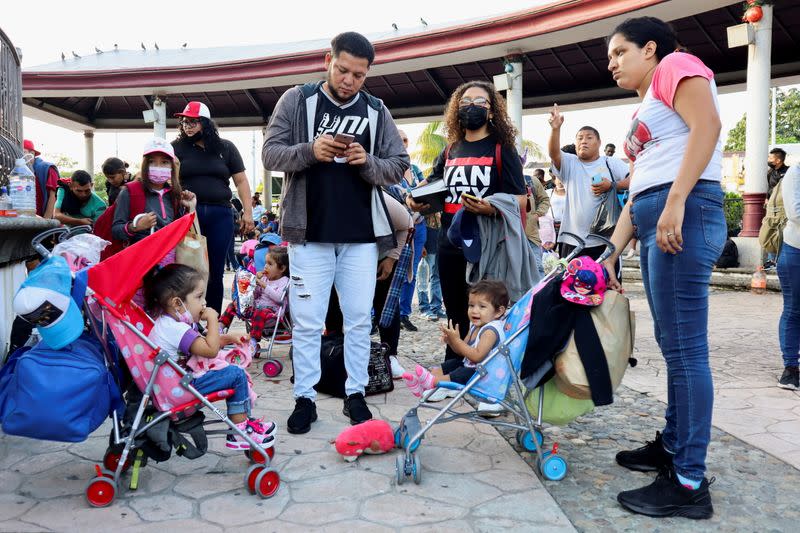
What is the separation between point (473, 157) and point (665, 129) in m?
1.52

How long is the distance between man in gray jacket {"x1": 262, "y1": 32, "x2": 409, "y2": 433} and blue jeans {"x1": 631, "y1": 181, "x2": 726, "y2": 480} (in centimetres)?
152

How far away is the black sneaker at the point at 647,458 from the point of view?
9.97 ft

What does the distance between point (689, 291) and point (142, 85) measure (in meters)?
15.5

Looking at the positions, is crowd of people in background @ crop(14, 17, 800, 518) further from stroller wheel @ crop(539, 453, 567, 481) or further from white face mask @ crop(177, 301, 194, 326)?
white face mask @ crop(177, 301, 194, 326)

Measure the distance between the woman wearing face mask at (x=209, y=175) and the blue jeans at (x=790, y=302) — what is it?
13.5ft

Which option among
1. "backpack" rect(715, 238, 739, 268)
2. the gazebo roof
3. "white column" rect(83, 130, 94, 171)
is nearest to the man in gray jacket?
the gazebo roof

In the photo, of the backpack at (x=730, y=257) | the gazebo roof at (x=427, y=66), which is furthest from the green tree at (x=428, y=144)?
the backpack at (x=730, y=257)

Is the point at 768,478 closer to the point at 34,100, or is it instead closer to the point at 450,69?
the point at 450,69

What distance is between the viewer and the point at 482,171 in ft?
13.0

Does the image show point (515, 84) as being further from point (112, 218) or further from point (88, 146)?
point (88, 146)

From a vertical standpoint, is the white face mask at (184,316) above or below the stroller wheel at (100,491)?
above

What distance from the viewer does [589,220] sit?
505 centimetres

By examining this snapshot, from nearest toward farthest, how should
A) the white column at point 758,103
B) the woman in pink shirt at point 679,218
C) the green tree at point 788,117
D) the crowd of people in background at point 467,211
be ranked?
the woman in pink shirt at point 679,218 → the crowd of people in background at point 467,211 → the white column at point 758,103 → the green tree at point 788,117

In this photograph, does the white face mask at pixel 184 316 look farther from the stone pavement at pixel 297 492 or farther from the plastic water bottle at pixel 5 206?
the plastic water bottle at pixel 5 206
